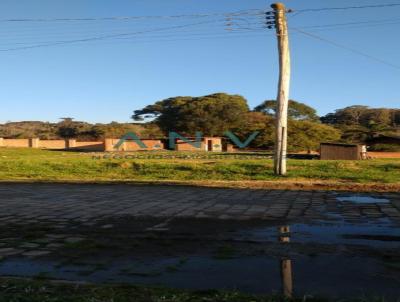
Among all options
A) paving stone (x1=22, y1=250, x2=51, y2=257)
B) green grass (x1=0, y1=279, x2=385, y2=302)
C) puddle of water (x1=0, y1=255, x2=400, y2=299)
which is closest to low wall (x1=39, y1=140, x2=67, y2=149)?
paving stone (x1=22, y1=250, x2=51, y2=257)

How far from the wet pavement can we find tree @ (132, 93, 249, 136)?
51.0 meters

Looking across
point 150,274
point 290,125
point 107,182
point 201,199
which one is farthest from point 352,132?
point 150,274

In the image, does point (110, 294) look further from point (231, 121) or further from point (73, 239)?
point (231, 121)

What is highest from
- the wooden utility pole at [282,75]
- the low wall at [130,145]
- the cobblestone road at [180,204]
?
the wooden utility pole at [282,75]

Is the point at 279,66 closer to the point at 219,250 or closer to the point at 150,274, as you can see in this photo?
the point at 219,250

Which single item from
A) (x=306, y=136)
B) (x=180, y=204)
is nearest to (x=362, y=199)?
(x=180, y=204)

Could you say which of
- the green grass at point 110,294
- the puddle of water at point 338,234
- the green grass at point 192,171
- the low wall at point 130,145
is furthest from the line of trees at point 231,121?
the green grass at point 110,294

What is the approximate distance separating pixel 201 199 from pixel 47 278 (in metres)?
7.36

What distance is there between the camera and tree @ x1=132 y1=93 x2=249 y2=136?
62938 millimetres

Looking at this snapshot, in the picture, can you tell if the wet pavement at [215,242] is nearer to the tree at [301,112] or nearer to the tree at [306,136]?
the tree at [306,136]

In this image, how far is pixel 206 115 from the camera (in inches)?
2475

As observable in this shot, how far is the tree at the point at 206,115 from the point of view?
6294 cm

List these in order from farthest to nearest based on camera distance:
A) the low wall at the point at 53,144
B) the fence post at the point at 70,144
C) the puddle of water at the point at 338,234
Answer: the low wall at the point at 53,144 < the fence post at the point at 70,144 < the puddle of water at the point at 338,234

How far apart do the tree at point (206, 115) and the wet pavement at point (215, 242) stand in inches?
2007
